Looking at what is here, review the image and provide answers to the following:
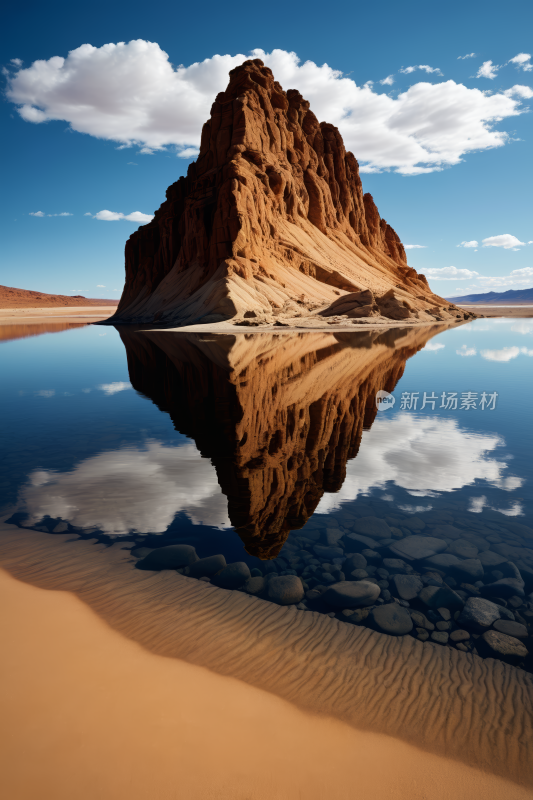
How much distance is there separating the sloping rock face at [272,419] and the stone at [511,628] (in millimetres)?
2265

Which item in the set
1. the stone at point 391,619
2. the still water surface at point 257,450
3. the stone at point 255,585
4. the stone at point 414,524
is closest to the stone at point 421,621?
the stone at point 391,619

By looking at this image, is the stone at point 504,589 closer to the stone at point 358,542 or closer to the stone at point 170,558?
the stone at point 358,542

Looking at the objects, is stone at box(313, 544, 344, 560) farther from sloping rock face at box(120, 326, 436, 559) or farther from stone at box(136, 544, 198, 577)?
stone at box(136, 544, 198, 577)

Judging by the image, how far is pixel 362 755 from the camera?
8.70ft

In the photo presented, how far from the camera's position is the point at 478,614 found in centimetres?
393

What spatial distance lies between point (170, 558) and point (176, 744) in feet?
7.41

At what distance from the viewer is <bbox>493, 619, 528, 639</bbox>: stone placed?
3689mm

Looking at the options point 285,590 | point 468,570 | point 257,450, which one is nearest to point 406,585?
point 468,570

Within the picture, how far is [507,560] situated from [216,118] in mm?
84594

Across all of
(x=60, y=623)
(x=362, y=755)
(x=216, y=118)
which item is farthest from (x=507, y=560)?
(x=216, y=118)

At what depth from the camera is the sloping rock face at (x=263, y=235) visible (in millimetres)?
57438

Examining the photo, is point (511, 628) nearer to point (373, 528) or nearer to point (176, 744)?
point (373, 528)

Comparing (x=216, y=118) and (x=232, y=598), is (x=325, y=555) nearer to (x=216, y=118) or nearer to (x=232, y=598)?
(x=232, y=598)

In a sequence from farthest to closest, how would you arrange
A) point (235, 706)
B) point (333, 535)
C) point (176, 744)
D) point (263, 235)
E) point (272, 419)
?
1. point (263, 235)
2. point (272, 419)
3. point (333, 535)
4. point (235, 706)
5. point (176, 744)
